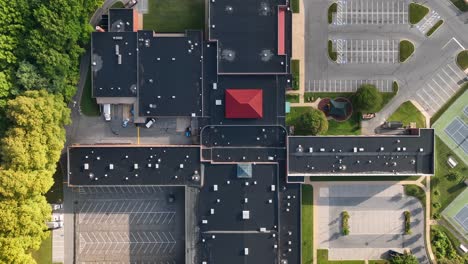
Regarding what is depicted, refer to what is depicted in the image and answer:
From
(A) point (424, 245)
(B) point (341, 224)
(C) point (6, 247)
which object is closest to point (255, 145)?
(B) point (341, 224)

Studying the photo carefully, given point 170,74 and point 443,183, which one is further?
point 443,183

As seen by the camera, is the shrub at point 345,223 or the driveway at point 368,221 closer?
the shrub at point 345,223

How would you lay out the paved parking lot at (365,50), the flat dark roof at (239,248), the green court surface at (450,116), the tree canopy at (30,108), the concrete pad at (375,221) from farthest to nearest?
the concrete pad at (375,221), the green court surface at (450,116), the paved parking lot at (365,50), the flat dark roof at (239,248), the tree canopy at (30,108)

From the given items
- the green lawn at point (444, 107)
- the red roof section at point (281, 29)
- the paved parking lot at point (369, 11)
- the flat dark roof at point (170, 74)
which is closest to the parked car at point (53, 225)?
the flat dark roof at point (170, 74)

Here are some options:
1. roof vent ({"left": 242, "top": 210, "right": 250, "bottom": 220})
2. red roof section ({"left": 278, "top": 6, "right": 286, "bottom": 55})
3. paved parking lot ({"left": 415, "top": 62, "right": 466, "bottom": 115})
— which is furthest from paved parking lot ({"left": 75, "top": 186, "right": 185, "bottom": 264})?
paved parking lot ({"left": 415, "top": 62, "right": 466, "bottom": 115})

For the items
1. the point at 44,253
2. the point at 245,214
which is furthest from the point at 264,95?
the point at 44,253

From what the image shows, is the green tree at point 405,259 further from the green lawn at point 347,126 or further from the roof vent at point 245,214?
the roof vent at point 245,214

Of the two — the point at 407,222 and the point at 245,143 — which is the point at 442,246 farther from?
the point at 245,143
